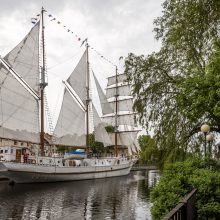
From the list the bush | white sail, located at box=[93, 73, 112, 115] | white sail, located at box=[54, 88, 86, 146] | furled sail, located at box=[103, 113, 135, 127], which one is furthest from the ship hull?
the bush

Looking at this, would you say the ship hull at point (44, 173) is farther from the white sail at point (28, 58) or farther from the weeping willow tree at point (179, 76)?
the weeping willow tree at point (179, 76)

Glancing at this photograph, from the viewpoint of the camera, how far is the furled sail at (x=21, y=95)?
157ft

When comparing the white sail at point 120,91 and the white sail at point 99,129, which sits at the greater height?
the white sail at point 120,91

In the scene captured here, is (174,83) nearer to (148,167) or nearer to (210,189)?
(210,189)

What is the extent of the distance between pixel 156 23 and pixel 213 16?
4916mm

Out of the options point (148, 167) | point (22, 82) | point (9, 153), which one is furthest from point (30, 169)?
point (148, 167)

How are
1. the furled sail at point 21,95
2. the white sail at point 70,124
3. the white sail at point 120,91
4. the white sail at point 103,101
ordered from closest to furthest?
1. the furled sail at point 21,95
2. the white sail at point 70,124
3. the white sail at point 103,101
4. the white sail at point 120,91

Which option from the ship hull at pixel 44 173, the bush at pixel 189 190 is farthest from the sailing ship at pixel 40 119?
the bush at pixel 189 190

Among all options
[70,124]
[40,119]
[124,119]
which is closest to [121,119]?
[124,119]

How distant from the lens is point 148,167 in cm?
10400

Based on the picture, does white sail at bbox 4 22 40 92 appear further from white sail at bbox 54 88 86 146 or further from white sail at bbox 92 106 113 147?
white sail at bbox 92 106 113 147

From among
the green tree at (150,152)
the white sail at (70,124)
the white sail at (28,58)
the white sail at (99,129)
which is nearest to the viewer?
the green tree at (150,152)

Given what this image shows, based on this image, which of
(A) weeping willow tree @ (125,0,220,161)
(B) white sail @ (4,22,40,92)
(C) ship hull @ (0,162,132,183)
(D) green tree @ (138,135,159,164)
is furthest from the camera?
(B) white sail @ (4,22,40,92)

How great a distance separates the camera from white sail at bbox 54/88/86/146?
5869 cm
